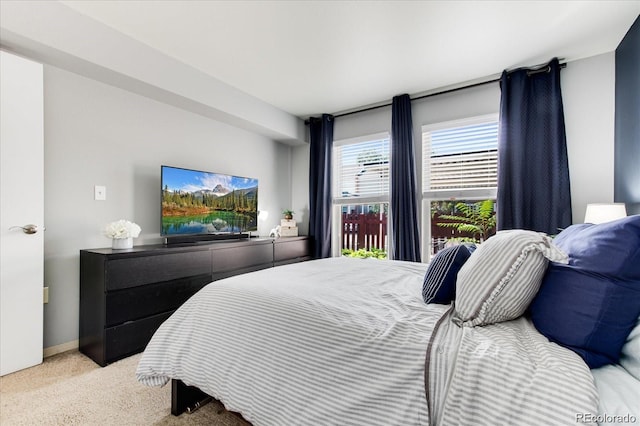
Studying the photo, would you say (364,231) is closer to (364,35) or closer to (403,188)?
(403,188)

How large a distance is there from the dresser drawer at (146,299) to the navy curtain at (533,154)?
3.11 meters

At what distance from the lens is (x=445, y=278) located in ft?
4.09

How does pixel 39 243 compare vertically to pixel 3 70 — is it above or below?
below

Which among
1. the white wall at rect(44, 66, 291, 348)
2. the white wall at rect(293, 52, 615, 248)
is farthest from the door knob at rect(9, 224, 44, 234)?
the white wall at rect(293, 52, 615, 248)

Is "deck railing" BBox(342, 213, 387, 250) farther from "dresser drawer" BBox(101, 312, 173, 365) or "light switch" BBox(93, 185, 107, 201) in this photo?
"light switch" BBox(93, 185, 107, 201)

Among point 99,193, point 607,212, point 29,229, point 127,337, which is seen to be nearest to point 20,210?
point 29,229

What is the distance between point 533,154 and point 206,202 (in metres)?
3.40

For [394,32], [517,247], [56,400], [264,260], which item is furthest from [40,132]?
[517,247]

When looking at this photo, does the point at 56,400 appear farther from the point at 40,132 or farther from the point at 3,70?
the point at 3,70

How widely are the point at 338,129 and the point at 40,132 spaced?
3180mm

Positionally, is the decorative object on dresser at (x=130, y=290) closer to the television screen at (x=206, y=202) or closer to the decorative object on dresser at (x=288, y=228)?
the television screen at (x=206, y=202)

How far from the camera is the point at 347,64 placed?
9.18 ft

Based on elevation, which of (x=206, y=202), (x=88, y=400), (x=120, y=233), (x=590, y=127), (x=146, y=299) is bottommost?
(x=88, y=400)

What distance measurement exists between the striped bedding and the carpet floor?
1.04ft
